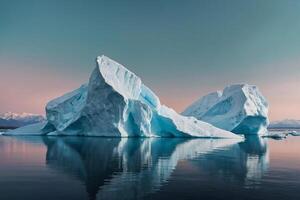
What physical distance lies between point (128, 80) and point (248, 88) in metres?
26.4

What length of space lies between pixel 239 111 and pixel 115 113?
2532 cm

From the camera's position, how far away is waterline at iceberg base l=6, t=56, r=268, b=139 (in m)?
41.7

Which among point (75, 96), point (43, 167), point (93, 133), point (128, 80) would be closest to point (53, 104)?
point (75, 96)

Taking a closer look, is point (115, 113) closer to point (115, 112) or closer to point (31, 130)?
point (115, 112)

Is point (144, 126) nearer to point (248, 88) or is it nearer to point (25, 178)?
point (248, 88)

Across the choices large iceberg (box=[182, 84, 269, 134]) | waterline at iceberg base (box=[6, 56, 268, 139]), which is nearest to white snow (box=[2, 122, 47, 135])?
waterline at iceberg base (box=[6, 56, 268, 139])

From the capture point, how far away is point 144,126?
44.2m

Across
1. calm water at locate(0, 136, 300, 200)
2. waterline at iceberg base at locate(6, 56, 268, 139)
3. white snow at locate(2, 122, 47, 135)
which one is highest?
waterline at iceberg base at locate(6, 56, 268, 139)

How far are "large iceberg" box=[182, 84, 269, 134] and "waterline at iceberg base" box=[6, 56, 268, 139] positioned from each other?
10.1m

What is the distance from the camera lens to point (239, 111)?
189ft

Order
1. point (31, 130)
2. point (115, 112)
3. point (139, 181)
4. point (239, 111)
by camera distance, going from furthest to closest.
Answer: point (239, 111) → point (31, 130) → point (115, 112) → point (139, 181)

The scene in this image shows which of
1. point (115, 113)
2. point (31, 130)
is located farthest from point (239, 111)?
point (31, 130)

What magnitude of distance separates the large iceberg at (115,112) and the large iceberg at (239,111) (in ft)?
34.3

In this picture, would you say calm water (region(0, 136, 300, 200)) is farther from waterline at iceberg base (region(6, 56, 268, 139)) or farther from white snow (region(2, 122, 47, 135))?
white snow (region(2, 122, 47, 135))
